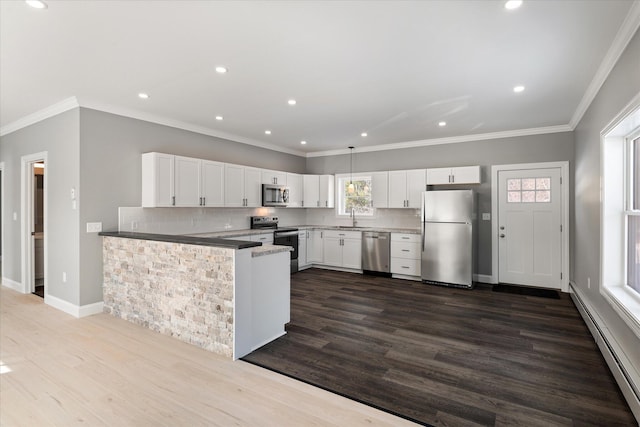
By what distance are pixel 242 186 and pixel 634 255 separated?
5.03 m

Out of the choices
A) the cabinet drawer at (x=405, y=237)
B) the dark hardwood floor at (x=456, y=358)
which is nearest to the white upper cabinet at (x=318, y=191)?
the cabinet drawer at (x=405, y=237)

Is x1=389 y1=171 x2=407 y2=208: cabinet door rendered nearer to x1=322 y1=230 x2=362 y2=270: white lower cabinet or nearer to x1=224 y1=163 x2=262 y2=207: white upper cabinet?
x1=322 y1=230 x2=362 y2=270: white lower cabinet

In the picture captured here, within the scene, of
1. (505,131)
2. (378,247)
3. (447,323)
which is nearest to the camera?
(447,323)

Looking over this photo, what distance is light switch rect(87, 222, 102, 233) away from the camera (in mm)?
4062

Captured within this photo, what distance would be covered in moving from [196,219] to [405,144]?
4.12 m

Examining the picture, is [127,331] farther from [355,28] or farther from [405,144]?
[405,144]

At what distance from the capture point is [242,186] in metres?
5.77

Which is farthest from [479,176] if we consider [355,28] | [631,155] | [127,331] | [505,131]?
[127,331]

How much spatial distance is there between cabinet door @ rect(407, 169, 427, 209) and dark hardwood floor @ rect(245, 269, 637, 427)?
76.9 inches

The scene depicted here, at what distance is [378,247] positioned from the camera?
6.34 metres

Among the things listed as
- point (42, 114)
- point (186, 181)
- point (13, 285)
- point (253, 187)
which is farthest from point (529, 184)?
point (13, 285)

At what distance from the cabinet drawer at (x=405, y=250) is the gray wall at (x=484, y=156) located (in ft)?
3.54

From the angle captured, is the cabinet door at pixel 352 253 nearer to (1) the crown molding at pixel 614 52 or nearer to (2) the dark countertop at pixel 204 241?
(2) the dark countertop at pixel 204 241

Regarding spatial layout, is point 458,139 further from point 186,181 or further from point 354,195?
point 186,181
